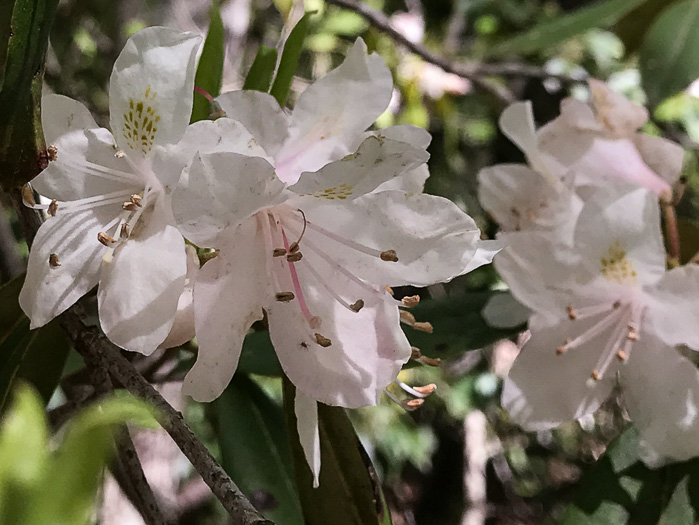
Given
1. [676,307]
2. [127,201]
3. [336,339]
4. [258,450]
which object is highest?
[127,201]

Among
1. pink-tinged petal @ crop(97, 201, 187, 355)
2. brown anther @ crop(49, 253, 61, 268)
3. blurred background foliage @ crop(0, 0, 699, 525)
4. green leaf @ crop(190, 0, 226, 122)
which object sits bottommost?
blurred background foliage @ crop(0, 0, 699, 525)

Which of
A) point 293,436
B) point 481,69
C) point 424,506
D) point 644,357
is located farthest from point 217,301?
point 424,506

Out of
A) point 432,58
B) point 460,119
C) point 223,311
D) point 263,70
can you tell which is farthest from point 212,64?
point 460,119

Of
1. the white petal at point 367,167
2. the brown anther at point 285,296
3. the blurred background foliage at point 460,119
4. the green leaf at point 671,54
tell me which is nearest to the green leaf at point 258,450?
the blurred background foliage at point 460,119

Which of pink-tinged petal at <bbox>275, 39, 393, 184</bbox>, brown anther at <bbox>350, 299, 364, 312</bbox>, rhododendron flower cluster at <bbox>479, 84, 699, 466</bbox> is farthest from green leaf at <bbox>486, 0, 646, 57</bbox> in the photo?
brown anther at <bbox>350, 299, 364, 312</bbox>

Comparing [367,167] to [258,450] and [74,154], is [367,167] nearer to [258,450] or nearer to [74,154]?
[74,154]

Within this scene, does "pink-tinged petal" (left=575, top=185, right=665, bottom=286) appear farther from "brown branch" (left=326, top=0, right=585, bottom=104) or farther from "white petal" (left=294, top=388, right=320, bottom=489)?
"brown branch" (left=326, top=0, right=585, bottom=104)

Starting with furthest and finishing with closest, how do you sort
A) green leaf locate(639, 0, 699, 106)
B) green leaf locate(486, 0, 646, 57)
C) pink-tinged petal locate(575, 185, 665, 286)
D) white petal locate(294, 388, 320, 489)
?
green leaf locate(486, 0, 646, 57), green leaf locate(639, 0, 699, 106), pink-tinged petal locate(575, 185, 665, 286), white petal locate(294, 388, 320, 489)

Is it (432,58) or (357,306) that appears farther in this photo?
(432,58)
